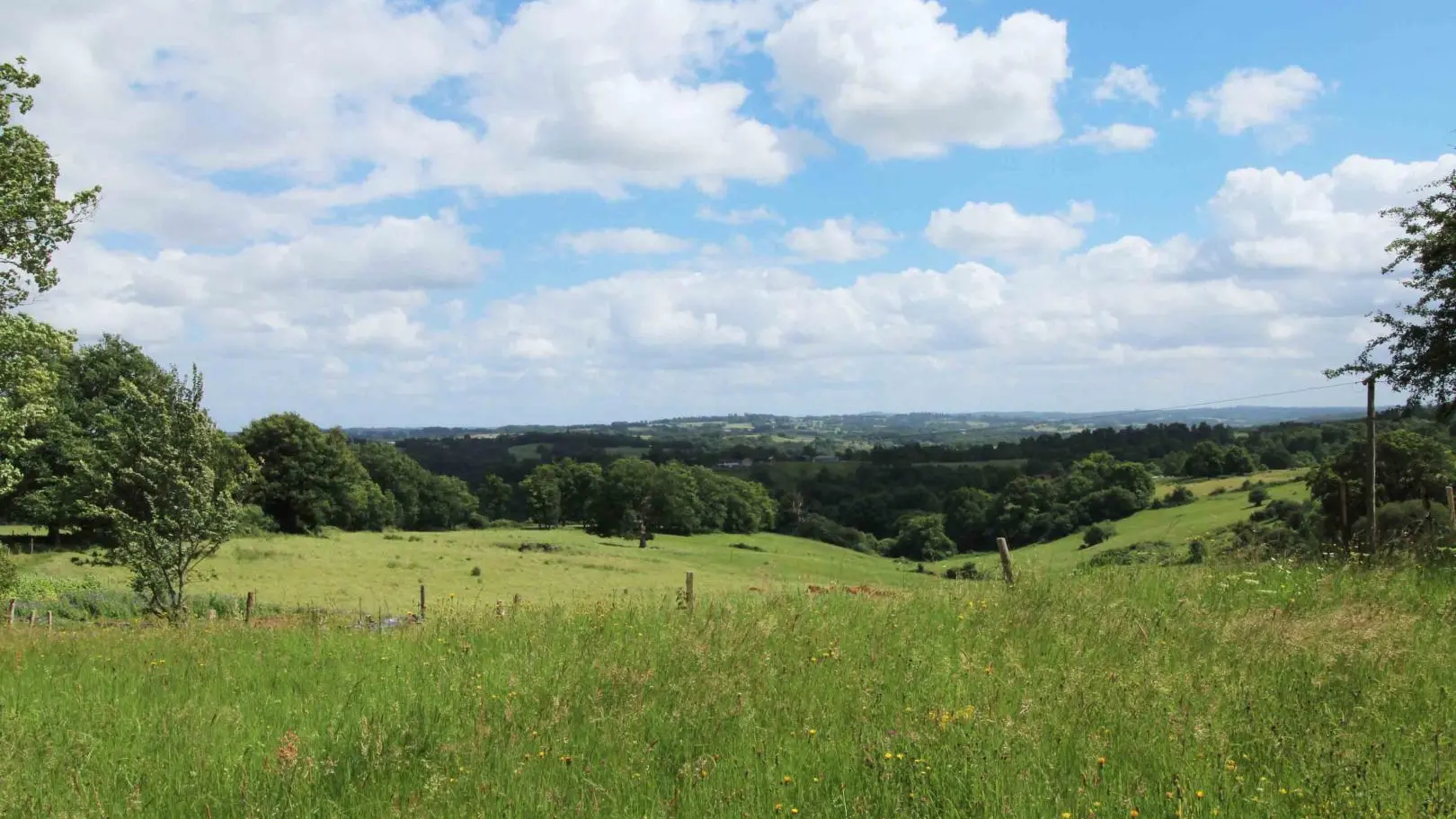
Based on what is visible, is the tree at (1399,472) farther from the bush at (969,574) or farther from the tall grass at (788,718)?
the tall grass at (788,718)

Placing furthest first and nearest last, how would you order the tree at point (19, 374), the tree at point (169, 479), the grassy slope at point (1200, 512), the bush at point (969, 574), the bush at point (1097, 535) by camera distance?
the bush at point (1097, 535), the grassy slope at point (1200, 512), the tree at point (19, 374), the tree at point (169, 479), the bush at point (969, 574)

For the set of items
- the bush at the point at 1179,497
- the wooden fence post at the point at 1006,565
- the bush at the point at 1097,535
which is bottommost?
the bush at the point at 1097,535

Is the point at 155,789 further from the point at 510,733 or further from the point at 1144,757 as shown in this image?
the point at 1144,757

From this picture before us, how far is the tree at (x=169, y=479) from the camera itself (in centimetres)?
1931

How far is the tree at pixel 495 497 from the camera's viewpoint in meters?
140

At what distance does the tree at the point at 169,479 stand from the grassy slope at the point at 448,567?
26.0ft

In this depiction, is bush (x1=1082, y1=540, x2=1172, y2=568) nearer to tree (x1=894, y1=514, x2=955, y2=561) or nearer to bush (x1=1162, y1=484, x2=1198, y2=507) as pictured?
bush (x1=1162, y1=484, x2=1198, y2=507)

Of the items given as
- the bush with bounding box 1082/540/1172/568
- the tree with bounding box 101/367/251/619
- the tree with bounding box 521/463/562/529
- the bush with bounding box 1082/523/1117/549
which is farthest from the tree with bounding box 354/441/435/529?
the bush with bounding box 1082/540/1172/568

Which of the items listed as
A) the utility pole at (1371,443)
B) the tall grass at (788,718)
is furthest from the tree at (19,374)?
the utility pole at (1371,443)

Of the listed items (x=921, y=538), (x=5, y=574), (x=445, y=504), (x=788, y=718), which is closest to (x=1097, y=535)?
(x=921, y=538)

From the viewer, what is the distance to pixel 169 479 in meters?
19.3

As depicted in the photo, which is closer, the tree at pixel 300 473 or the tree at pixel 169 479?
the tree at pixel 169 479

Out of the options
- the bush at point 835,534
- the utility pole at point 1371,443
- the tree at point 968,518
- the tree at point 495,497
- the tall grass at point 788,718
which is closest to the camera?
the tall grass at point 788,718

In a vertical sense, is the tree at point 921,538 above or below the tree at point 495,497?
below
